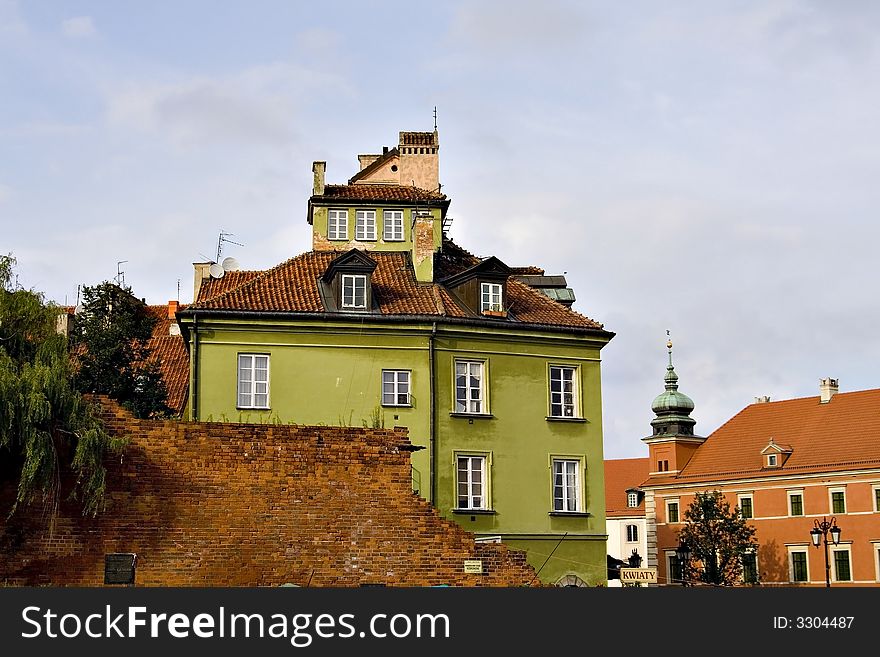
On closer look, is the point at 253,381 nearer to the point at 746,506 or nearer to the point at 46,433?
the point at 46,433

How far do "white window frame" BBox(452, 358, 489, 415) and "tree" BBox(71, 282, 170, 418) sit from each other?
810cm

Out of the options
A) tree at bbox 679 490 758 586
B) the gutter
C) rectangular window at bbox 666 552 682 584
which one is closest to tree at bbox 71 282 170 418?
the gutter

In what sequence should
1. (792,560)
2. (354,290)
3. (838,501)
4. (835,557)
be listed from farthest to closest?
1. (792,560)
2. (838,501)
3. (835,557)
4. (354,290)

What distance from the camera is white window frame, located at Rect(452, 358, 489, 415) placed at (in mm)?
35844

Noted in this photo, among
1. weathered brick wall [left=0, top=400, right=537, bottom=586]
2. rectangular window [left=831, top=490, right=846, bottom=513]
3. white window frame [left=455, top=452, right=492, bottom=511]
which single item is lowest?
weathered brick wall [left=0, top=400, right=537, bottom=586]

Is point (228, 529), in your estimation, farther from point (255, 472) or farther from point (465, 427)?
point (465, 427)

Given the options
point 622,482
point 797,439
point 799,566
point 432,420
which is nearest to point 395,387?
point 432,420

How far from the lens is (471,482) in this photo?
115 ft

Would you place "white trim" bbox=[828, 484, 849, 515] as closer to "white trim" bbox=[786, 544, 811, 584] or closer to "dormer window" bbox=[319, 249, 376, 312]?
"white trim" bbox=[786, 544, 811, 584]

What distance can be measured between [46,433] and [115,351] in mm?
14413

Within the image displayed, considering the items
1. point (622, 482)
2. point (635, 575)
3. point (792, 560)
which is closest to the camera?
point (635, 575)
